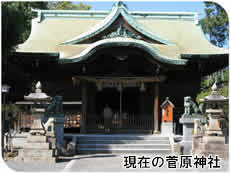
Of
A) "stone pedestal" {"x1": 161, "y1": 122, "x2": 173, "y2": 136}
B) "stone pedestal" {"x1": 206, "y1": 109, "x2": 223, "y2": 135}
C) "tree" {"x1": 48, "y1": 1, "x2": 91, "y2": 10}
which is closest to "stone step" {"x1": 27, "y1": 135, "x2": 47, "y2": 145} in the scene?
"stone pedestal" {"x1": 206, "y1": 109, "x2": 223, "y2": 135}

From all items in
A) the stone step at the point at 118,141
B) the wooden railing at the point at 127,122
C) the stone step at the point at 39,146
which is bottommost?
the stone step at the point at 118,141

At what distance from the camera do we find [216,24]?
→ 31.8 meters

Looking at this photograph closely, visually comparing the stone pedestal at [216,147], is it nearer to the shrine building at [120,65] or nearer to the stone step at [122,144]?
the stone step at [122,144]

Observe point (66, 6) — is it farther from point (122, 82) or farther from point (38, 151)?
point (38, 151)

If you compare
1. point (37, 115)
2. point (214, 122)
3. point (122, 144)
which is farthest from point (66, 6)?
point (214, 122)

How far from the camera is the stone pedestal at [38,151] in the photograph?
9570 millimetres

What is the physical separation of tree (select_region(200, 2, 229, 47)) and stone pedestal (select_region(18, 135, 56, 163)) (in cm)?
2605

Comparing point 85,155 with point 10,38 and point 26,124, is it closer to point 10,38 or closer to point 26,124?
point 26,124

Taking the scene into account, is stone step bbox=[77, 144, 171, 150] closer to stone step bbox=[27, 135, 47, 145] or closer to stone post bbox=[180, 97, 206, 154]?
stone post bbox=[180, 97, 206, 154]

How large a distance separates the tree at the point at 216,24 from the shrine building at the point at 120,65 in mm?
15284

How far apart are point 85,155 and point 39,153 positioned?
2106 millimetres

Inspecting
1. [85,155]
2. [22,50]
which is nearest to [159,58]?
[85,155]

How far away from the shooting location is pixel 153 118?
48.2 feet

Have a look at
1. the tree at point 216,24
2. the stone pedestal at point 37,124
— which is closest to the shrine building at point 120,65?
the stone pedestal at point 37,124
